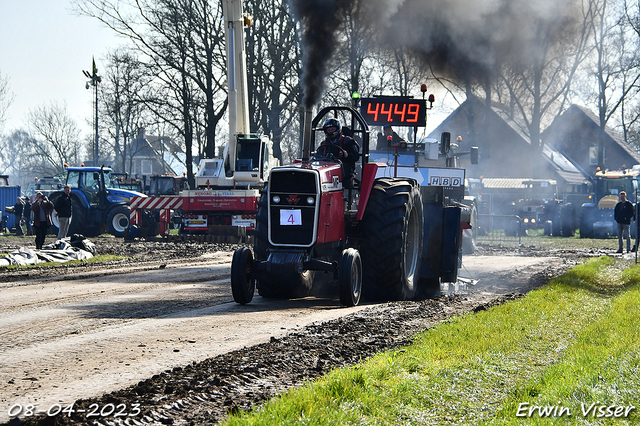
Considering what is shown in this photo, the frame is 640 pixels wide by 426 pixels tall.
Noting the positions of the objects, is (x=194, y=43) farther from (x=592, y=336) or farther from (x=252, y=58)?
(x=592, y=336)

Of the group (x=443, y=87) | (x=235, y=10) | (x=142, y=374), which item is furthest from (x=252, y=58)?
(x=142, y=374)

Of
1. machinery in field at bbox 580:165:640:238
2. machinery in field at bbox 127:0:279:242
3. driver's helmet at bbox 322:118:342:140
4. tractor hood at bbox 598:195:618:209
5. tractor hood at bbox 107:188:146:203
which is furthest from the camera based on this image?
tractor hood at bbox 598:195:618:209

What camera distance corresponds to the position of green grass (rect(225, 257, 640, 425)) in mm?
4234

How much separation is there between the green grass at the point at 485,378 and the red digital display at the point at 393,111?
8667 mm

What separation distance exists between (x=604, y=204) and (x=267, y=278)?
28.7 m

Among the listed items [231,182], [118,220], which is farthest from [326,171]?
[118,220]

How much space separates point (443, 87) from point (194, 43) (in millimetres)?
16249

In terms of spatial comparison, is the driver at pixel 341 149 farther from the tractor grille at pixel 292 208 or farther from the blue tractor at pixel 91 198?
the blue tractor at pixel 91 198

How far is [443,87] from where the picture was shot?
941 inches

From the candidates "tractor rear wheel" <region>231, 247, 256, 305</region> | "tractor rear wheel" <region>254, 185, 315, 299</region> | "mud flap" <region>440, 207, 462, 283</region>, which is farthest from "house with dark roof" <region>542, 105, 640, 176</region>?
"tractor rear wheel" <region>231, 247, 256, 305</region>

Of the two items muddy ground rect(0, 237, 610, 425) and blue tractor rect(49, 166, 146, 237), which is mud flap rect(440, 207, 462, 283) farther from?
blue tractor rect(49, 166, 146, 237)

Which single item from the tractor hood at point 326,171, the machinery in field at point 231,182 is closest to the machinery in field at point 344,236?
the tractor hood at point 326,171

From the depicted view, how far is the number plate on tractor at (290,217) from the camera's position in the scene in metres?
9.01

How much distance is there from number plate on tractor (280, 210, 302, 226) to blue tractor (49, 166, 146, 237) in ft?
64.5
